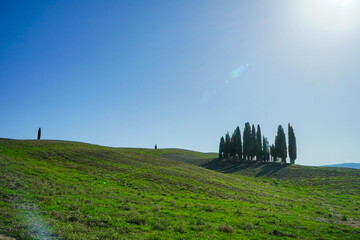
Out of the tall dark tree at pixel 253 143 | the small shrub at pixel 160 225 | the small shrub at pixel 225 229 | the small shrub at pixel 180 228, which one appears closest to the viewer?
the small shrub at pixel 180 228

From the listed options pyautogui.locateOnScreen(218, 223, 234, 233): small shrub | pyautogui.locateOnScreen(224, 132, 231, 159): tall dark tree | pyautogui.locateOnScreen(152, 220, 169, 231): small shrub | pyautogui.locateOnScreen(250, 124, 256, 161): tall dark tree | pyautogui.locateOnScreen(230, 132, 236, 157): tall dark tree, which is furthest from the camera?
pyautogui.locateOnScreen(224, 132, 231, 159): tall dark tree

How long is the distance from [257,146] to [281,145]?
9919 mm

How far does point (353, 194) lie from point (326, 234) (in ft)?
121

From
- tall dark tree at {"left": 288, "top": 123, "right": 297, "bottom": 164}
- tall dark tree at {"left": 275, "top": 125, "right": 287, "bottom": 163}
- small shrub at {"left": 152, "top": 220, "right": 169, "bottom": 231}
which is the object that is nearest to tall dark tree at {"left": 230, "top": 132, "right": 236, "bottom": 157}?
tall dark tree at {"left": 275, "top": 125, "right": 287, "bottom": 163}

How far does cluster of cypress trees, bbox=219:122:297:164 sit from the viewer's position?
89.1 meters

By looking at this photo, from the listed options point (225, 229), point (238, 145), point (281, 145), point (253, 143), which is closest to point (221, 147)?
point (238, 145)

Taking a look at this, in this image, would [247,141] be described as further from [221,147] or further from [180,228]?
[180,228]

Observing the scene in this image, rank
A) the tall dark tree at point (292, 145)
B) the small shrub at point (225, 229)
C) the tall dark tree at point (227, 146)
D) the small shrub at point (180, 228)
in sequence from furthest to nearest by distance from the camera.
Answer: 1. the tall dark tree at point (227, 146)
2. the tall dark tree at point (292, 145)
3. the small shrub at point (225, 229)
4. the small shrub at point (180, 228)

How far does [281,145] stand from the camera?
8944 cm

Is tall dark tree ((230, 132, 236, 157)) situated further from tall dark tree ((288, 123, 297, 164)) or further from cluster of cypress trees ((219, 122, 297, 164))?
tall dark tree ((288, 123, 297, 164))

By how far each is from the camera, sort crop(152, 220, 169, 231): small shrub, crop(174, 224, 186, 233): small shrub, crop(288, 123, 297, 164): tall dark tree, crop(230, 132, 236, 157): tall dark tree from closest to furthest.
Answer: crop(174, 224, 186, 233): small shrub, crop(152, 220, 169, 231): small shrub, crop(288, 123, 297, 164): tall dark tree, crop(230, 132, 236, 157): tall dark tree

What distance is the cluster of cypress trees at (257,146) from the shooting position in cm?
8912

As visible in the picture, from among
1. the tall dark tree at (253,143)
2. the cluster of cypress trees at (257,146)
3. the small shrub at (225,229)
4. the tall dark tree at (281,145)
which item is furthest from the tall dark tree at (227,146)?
the small shrub at (225,229)

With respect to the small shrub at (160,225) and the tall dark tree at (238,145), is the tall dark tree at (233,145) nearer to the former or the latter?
the tall dark tree at (238,145)
